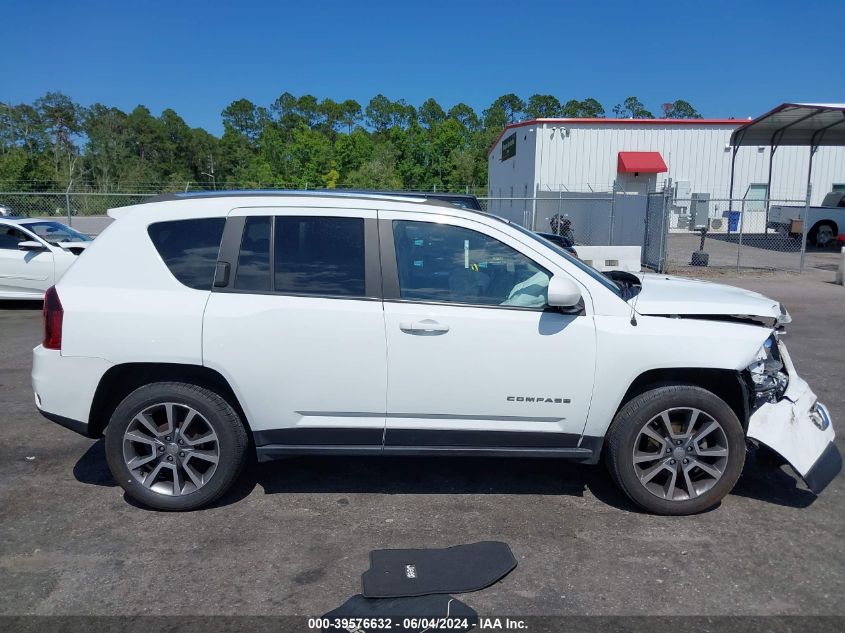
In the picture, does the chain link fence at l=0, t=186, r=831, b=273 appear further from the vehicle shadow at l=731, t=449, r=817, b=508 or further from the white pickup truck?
the vehicle shadow at l=731, t=449, r=817, b=508

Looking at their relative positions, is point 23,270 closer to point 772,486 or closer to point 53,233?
point 53,233

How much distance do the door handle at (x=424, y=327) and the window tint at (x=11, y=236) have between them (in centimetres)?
1024

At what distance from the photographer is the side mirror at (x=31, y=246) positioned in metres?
11.7

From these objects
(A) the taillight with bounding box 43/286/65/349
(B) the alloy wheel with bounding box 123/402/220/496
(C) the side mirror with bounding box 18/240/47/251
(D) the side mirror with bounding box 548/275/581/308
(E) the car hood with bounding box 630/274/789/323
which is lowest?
(B) the alloy wheel with bounding box 123/402/220/496

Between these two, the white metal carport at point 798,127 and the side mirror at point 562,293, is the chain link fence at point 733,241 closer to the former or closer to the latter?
the white metal carport at point 798,127

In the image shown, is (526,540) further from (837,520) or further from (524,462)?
(837,520)

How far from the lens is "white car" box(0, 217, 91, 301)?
1175 centimetres

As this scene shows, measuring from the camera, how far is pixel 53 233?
40.9 ft

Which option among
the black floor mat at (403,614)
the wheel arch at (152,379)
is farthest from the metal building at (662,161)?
the black floor mat at (403,614)

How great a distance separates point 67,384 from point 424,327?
7.00ft

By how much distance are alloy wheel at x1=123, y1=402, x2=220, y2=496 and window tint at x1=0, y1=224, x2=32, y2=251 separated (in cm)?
926

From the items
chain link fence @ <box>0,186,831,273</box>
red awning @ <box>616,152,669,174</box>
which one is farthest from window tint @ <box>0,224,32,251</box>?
red awning @ <box>616,152,669,174</box>

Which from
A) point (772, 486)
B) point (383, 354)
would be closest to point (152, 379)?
point (383, 354)

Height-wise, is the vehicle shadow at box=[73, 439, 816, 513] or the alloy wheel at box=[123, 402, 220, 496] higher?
the alloy wheel at box=[123, 402, 220, 496]
